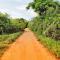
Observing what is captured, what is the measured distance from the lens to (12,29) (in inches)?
2190

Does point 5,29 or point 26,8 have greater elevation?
point 26,8

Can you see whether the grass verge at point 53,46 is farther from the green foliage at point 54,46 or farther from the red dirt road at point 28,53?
the red dirt road at point 28,53

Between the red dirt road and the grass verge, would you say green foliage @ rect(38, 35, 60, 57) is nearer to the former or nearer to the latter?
the grass verge

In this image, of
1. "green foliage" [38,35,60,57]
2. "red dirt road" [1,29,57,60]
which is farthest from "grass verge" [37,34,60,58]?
"red dirt road" [1,29,57,60]

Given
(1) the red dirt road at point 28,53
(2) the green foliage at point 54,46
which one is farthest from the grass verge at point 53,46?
(1) the red dirt road at point 28,53

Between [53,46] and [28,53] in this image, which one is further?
[53,46]

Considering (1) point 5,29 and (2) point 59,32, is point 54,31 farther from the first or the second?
(1) point 5,29

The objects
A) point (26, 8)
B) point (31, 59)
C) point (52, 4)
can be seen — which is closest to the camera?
point (31, 59)

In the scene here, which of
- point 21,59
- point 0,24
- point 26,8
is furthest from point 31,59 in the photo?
point 26,8

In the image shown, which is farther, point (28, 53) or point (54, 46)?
point (54, 46)

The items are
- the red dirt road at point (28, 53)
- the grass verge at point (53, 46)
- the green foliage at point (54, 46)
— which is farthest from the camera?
the green foliage at point (54, 46)

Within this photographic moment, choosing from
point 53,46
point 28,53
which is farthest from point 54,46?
point 28,53

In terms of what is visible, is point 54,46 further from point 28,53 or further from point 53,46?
point 28,53

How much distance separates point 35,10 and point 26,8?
9.64ft
